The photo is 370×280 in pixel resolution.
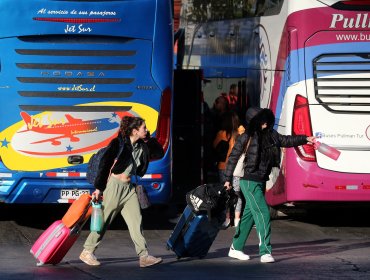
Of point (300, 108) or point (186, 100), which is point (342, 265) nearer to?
point (300, 108)

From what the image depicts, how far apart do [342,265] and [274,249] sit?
5.34 feet

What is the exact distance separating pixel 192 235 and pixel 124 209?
92 centimetres

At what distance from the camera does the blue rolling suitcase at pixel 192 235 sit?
11.3 meters

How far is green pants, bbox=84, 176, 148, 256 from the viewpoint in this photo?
1067 cm

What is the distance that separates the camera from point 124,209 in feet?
35.4

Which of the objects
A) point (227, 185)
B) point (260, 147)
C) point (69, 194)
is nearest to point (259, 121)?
point (260, 147)

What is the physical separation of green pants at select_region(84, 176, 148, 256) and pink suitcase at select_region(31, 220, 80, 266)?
22 cm

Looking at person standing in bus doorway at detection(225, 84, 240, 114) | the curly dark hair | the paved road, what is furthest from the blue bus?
person standing in bus doorway at detection(225, 84, 240, 114)

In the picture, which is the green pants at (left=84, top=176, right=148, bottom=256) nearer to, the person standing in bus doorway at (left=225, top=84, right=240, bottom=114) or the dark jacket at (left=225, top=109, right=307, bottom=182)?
the dark jacket at (left=225, top=109, right=307, bottom=182)

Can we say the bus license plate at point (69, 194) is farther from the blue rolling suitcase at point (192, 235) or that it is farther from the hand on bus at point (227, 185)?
the hand on bus at point (227, 185)

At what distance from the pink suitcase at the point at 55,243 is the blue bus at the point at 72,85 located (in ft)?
8.40

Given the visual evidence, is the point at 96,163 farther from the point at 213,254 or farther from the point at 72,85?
the point at 72,85

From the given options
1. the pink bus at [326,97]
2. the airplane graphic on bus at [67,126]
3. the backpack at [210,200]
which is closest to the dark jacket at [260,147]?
the backpack at [210,200]

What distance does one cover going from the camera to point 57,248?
10617 mm
